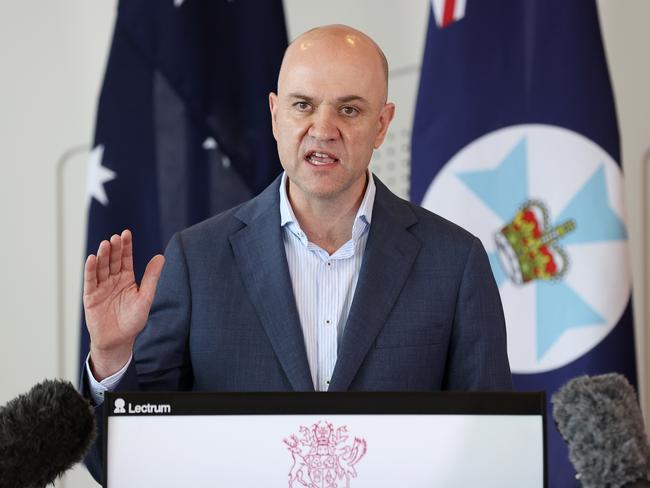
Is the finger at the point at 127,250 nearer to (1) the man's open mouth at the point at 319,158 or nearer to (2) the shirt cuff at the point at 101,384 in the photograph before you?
(2) the shirt cuff at the point at 101,384

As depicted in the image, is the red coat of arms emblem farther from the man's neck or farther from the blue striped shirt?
the man's neck

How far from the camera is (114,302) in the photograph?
1476 millimetres

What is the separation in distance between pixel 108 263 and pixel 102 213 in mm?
1539

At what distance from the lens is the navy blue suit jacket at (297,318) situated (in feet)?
5.45

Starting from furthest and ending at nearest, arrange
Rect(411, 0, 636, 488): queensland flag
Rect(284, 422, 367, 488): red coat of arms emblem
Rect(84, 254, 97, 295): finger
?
1. Rect(411, 0, 636, 488): queensland flag
2. Rect(84, 254, 97, 295): finger
3. Rect(284, 422, 367, 488): red coat of arms emblem

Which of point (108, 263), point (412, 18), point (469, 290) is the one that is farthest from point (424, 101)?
point (108, 263)

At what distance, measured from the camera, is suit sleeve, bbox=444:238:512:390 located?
1.71 meters

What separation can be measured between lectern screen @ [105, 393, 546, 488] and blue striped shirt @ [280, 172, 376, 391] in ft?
1.78

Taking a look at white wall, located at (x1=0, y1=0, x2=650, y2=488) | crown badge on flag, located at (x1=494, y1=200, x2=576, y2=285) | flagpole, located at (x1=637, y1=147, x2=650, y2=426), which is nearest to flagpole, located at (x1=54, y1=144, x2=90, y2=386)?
white wall, located at (x1=0, y1=0, x2=650, y2=488)

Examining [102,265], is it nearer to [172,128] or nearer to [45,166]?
[172,128]

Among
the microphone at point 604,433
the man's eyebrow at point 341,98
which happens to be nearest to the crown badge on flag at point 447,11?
the man's eyebrow at point 341,98

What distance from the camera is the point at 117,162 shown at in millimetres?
2922

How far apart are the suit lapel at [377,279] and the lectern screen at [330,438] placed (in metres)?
0.48

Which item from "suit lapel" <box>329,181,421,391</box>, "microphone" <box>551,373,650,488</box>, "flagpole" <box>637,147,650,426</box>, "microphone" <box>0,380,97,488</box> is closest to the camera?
"microphone" <box>551,373,650,488</box>
